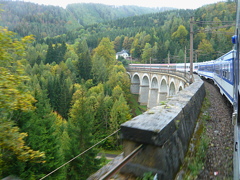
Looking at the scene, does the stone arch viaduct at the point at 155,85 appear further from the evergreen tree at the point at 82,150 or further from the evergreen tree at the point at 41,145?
the evergreen tree at the point at 41,145

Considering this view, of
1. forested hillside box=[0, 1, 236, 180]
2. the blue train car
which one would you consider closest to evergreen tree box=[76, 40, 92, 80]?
forested hillside box=[0, 1, 236, 180]

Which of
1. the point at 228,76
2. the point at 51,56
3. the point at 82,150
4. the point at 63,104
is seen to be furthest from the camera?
the point at 51,56

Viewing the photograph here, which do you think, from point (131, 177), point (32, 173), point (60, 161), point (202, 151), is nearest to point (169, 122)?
point (131, 177)

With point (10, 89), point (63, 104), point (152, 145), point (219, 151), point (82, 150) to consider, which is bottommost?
point (82, 150)

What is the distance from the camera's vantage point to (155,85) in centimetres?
6106

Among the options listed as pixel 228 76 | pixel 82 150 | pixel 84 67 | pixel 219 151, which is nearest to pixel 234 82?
pixel 219 151

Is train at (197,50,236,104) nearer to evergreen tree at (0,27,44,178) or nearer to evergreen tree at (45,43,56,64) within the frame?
evergreen tree at (0,27,44,178)

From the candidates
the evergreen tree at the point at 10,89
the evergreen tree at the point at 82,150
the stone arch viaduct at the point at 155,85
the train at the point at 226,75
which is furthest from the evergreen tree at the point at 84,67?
the evergreen tree at the point at 10,89

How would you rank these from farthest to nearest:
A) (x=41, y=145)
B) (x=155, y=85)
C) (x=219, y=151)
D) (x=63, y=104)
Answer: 1. (x=155, y=85)
2. (x=63, y=104)
3. (x=41, y=145)
4. (x=219, y=151)

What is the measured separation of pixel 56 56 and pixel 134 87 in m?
30.9

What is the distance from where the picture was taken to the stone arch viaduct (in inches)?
1709

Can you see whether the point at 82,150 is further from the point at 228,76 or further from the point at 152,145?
the point at 152,145

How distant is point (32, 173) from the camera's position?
15.4 meters

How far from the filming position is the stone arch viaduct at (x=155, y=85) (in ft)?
142
